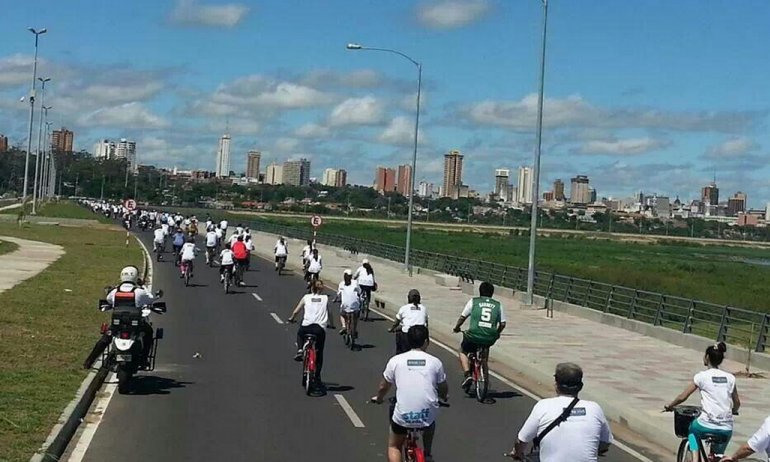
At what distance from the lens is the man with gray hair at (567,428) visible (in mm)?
6445

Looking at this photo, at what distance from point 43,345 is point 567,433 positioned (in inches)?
503

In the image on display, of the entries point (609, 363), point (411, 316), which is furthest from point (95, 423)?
point (609, 363)

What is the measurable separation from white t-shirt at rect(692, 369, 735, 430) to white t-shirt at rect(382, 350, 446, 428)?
2.51m

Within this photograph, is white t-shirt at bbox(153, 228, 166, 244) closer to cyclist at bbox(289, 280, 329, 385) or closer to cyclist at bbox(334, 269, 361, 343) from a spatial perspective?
cyclist at bbox(334, 269, 361, 343)

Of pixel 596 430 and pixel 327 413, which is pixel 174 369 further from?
pixel 596 430

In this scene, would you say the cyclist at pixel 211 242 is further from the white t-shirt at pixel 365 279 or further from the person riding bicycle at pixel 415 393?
the person riding bicycle at pixel 415 393

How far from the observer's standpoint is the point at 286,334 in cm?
2230

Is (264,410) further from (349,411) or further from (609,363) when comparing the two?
(609,363)

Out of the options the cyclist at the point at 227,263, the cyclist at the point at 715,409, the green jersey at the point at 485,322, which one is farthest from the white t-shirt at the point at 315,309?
the cyclist at the point at 227,263

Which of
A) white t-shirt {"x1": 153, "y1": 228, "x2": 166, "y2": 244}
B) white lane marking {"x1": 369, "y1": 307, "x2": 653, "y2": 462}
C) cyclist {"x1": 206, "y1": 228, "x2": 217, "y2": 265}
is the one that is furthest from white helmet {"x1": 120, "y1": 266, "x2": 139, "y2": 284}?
white t-shirt {"x1": 153, "y1": 228, "x2": 166, "y2": 244}

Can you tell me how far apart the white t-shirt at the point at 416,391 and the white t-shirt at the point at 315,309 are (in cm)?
619

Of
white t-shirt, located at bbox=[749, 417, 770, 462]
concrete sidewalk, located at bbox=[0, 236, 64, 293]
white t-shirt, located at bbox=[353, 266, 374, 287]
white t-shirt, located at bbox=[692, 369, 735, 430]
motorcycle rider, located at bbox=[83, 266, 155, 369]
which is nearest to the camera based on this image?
white t-shirt, located at bbox=[749, 417, 770, 462]

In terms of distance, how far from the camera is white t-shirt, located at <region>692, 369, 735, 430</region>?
Answer: 934 cm

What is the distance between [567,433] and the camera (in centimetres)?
645
